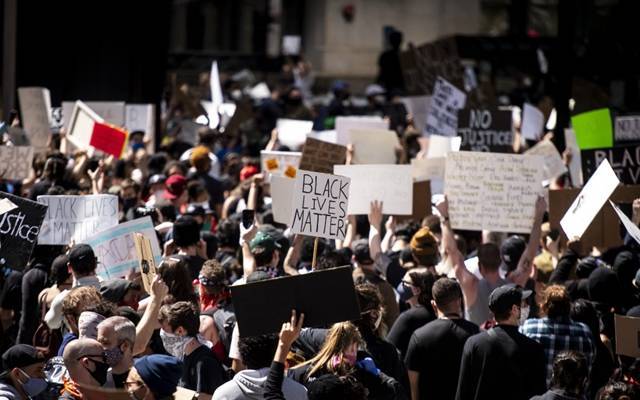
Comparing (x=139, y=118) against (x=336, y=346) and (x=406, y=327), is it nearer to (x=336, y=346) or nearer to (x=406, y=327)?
(x=406, y=327)

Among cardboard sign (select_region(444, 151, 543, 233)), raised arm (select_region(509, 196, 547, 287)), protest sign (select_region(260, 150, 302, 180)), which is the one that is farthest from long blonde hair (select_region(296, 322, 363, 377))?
protest sign (select_region(260, 150, 302, 180))

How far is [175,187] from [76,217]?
2.27 metres

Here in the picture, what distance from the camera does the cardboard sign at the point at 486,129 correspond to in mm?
13672

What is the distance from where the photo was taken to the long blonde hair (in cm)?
635

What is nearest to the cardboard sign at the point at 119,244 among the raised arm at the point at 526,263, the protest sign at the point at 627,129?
the raised arm at the point at 526,263

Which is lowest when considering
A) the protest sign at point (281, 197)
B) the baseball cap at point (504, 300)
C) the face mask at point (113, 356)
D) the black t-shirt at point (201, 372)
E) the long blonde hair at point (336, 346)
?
the black t-shirt at point (201, 372)

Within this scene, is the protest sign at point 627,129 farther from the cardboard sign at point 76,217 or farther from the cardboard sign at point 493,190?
the cardboard sign at point 76,217

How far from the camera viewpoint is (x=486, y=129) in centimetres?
1373

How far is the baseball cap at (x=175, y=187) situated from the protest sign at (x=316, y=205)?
3.71m

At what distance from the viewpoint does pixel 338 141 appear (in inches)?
577

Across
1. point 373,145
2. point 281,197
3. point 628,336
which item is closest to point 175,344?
point 628,336

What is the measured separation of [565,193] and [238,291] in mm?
4933

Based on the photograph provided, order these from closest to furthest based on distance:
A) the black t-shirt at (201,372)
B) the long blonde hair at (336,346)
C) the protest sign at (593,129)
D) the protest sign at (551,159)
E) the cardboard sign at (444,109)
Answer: the long blonde hair at (336,346) < the black t-shirt at (201,372) < the protest sign at (593,129) < the protest sign at (551,159) < the cardboard sign at (444,109)

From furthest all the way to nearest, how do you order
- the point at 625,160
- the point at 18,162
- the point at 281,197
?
the point at 18,162 → the point at 625,160 → the point at 281,197
